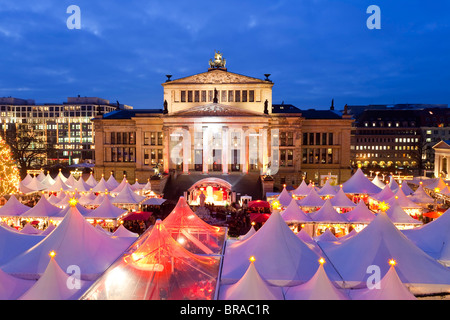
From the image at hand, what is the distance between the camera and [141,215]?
2642 cm

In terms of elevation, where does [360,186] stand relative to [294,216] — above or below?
above

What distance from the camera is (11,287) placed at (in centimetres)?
1098

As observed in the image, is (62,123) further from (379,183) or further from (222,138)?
(379,183)

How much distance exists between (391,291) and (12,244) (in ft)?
51.3

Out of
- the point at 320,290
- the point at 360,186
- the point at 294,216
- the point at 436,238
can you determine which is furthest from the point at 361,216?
the point at 320,290

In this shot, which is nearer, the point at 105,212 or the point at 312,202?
the point at 105,212

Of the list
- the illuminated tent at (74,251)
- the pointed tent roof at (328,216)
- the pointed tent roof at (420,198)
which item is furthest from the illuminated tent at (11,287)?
the pointed tent roof at (420,198)

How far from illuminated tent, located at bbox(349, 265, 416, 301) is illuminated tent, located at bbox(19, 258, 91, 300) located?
9.07 metres

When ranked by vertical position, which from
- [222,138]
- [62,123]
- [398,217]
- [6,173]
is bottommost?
[398,217]

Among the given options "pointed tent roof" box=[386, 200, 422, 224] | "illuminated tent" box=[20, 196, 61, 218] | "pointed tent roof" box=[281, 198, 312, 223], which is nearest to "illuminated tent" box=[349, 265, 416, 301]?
"pointed tent roof" box=[281, 198, 312, 223]

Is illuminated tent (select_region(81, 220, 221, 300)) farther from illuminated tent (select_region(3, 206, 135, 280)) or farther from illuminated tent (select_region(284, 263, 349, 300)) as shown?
illuminated tent (select_region(284, 263, 349, 300))

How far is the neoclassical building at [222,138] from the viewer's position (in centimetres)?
4916

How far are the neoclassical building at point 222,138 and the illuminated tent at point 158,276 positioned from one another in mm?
29976
